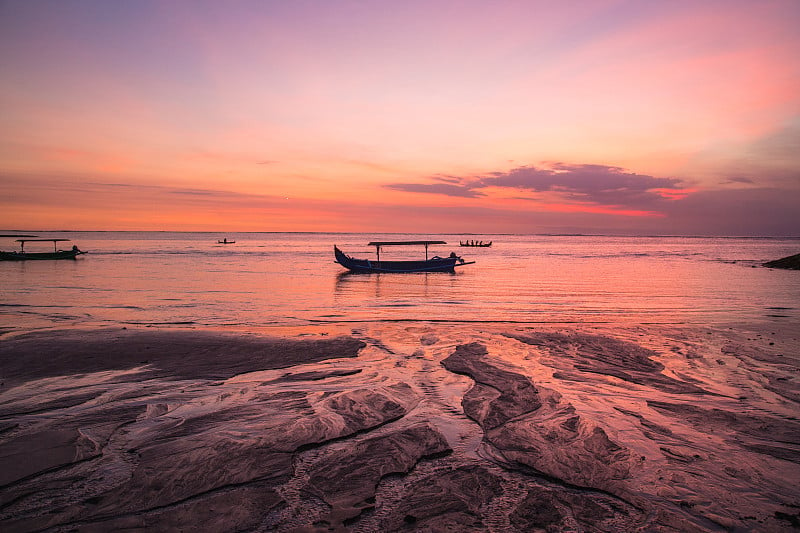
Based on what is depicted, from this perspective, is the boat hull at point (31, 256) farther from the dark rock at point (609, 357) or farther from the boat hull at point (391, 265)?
the dark rock at point (609, 357)

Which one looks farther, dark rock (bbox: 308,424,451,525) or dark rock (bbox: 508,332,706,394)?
dark rock (bbox: 508,332,706,394)

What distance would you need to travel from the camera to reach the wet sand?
505 cm

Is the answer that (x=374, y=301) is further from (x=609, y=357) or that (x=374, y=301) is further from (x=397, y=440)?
(x=397, y=440)

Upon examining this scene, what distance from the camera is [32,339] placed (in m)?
13.7

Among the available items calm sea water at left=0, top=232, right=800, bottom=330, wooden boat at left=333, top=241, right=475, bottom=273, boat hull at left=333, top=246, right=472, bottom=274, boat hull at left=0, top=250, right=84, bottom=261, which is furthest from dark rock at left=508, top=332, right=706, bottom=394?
boat hull at left=0, top=250, right=84, bottom=261

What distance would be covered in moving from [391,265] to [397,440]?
41.4m

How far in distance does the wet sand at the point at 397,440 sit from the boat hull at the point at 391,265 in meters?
34.3

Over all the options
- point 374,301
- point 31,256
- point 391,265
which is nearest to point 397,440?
point 374,301

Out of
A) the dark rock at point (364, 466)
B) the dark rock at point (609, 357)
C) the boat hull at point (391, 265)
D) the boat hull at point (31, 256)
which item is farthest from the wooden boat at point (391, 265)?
the boat hull at point (31, 256)

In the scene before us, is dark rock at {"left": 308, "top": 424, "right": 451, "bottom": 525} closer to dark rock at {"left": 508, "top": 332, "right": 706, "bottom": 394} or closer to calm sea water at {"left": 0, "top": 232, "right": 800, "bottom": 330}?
dark rock at {"left": 508, "top": 332, "right": 706, "bottom": 394}

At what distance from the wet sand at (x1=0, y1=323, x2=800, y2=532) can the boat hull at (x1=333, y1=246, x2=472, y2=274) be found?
113 feet

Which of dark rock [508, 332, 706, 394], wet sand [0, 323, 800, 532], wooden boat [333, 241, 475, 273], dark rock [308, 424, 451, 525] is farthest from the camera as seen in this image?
wooden boat [333, 241, 475, 273]

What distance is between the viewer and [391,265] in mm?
48156

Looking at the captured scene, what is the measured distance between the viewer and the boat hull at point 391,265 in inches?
1848
